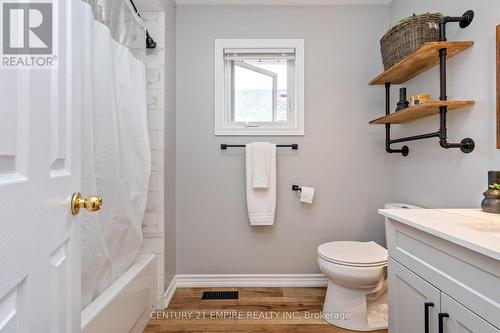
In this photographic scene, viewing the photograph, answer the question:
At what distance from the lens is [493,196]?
1.11 m

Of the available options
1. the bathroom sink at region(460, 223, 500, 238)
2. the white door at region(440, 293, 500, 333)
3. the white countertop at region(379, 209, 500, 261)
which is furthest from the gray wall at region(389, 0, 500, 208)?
the white door at region(440, 293, 500, 333)

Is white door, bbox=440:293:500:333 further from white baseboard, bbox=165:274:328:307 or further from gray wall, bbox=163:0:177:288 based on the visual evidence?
gray wall, bbox=163:0:177:288

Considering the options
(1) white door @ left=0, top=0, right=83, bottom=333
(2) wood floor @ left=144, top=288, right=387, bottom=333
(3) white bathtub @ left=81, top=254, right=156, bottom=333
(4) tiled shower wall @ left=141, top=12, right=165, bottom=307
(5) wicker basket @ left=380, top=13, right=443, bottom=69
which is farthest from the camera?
(4) tiled shower wall @ left=141, top=12, right=165, bottom=307

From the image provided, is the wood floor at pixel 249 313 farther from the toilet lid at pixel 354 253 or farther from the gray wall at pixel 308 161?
the toilet lid at pixel 354 253

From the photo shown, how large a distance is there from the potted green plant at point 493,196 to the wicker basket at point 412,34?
2.50ft

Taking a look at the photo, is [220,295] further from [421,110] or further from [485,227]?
[421,110]

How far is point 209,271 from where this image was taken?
6.95 feet

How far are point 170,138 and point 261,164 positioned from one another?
73 cm

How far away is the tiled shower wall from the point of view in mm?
1818

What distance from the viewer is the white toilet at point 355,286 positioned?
58.6 inches

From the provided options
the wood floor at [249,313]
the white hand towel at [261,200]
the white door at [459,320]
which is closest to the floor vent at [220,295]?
the wood floor at [249,313]

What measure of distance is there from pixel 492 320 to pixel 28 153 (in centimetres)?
114

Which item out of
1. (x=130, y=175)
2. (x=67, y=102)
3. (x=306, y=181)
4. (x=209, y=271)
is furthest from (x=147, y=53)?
(x=209, y=271)

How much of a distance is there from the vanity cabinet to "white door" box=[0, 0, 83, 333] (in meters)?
1.06
